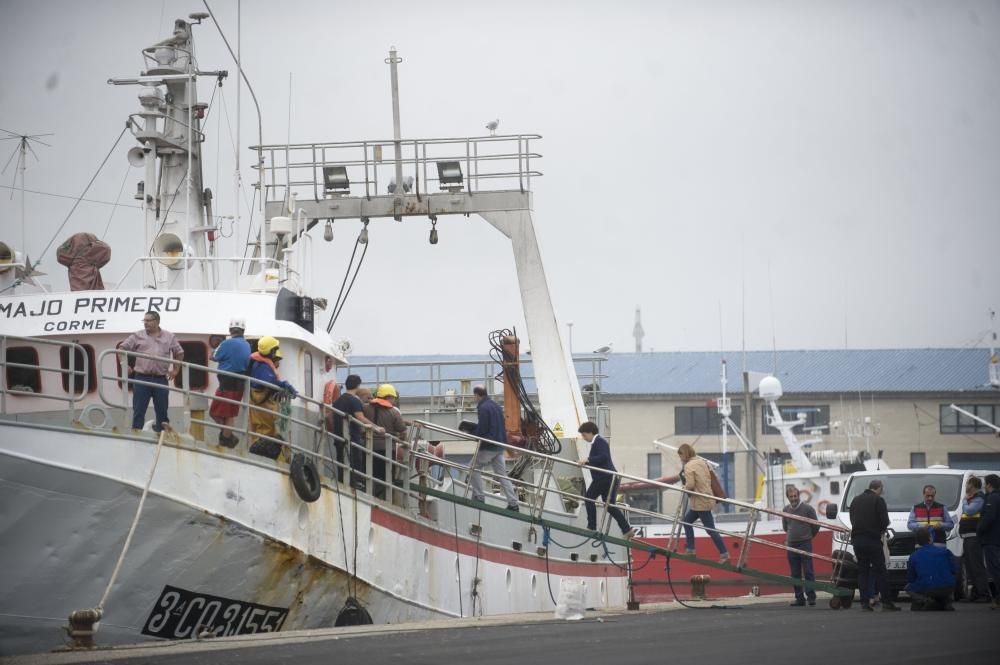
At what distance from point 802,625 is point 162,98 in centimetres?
1034

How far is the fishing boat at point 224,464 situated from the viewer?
12.5m

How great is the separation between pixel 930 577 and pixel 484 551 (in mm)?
5312

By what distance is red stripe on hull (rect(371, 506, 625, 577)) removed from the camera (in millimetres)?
15823

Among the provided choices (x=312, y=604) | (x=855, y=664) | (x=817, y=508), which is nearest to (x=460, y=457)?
(x=817, y=508)

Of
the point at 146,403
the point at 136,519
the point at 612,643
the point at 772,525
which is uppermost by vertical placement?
the point at 146,403

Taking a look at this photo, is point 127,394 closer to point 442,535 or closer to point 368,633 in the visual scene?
point 368,633

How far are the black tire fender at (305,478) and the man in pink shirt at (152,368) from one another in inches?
53.5

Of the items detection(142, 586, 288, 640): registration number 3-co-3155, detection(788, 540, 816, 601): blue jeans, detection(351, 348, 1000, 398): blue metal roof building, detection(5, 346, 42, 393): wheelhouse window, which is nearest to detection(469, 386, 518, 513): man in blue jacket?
detection(788, 540, 816, 601): blue jeans

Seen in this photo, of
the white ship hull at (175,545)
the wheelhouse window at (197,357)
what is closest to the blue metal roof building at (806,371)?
the wheelhouse window at (197,357)

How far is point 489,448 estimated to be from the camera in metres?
17.5

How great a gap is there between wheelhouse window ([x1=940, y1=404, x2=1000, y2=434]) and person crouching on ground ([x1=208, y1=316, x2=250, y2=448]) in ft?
181

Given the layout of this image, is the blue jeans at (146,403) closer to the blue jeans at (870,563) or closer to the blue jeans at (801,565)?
the blue jeans at (870,563)

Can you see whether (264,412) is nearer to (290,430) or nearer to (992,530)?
(290,430)

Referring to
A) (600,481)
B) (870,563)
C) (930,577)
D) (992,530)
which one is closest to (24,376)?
(600,481)
